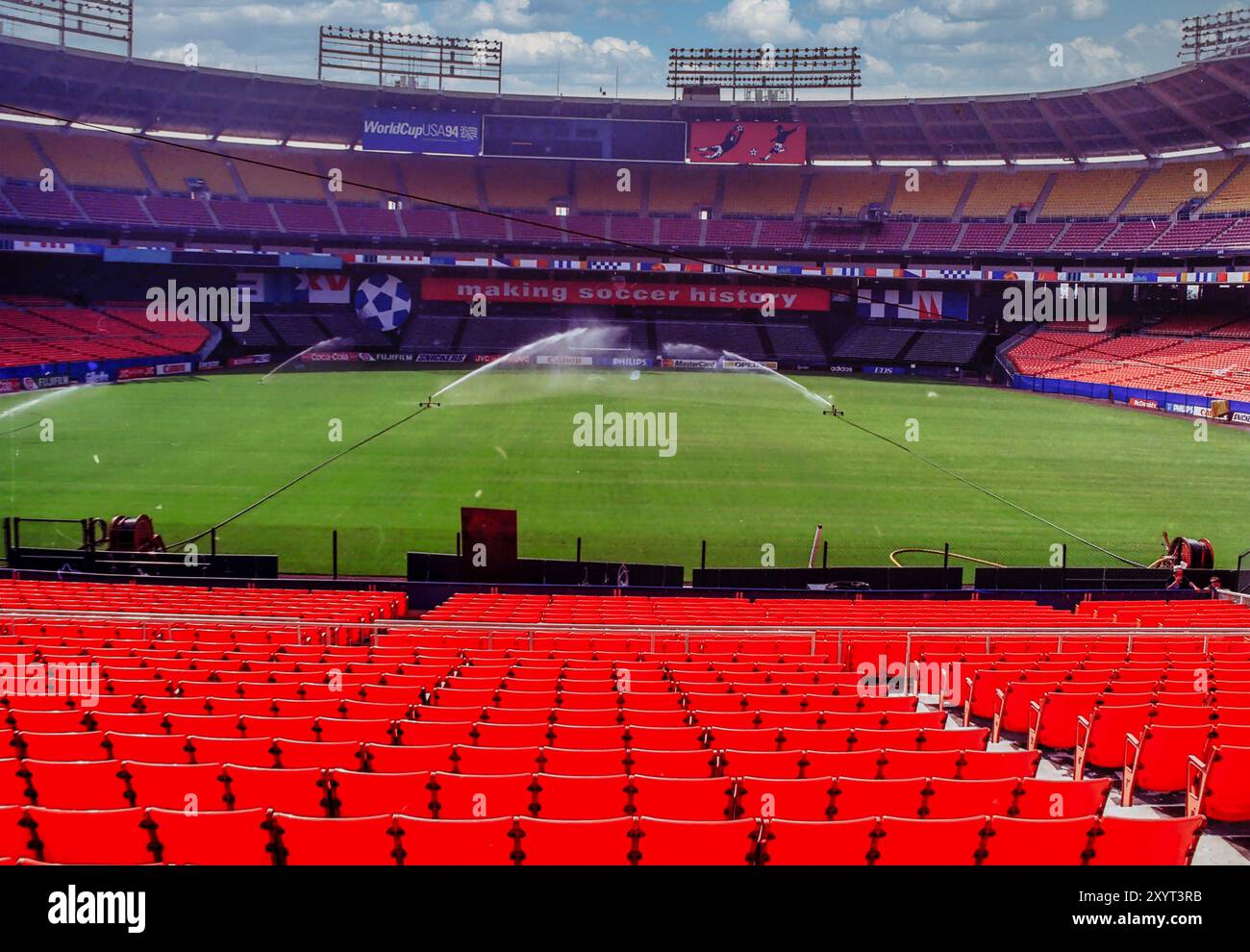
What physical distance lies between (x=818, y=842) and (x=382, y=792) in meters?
2.49

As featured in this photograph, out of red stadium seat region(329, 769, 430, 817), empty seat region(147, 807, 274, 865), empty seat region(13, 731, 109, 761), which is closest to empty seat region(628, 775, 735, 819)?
red stadium seat region(329, 769, 430, 817)

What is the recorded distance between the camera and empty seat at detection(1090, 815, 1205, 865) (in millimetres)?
5008

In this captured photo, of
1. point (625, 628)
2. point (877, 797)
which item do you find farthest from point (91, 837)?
point (625, 628)

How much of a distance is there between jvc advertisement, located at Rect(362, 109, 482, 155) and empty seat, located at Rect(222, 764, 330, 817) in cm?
7000

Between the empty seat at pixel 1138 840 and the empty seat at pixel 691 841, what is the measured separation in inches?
72.0

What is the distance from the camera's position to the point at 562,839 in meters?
4.93

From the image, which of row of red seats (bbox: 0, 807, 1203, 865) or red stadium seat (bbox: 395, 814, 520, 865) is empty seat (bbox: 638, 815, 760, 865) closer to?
row of red seats (bbox: 0, 807, 1203, 865)

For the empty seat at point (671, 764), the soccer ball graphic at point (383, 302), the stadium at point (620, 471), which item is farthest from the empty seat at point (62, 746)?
the soccer ball graphic at point (383, 302)

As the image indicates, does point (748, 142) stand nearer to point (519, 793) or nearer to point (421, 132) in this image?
point (421, 132)

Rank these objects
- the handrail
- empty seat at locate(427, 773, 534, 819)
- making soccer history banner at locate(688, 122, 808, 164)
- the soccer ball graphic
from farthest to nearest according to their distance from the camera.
Answer: making soccer history banner at locate(688, 122, 808, 164), the soccer ball graphic, the handrail, empty seat at locate(427, 773, 534, 819)

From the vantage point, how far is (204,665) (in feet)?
30.3
